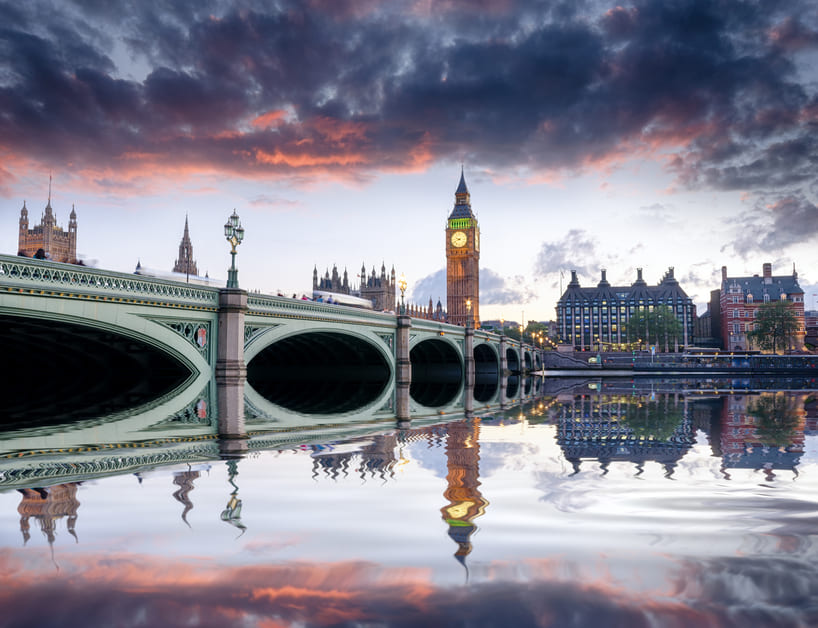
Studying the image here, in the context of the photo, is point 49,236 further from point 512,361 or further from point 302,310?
point 302,310

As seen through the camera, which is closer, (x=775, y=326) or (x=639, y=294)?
(x=775, y=326)

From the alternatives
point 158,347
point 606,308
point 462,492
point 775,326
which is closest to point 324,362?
point 158,347

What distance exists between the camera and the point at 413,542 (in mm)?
5188

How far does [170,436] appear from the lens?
39.6 feet

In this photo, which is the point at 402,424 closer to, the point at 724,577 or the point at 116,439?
the point at 116,439

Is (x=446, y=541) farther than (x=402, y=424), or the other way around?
(x=402, y=424)

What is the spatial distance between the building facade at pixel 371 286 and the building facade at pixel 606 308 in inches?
2348

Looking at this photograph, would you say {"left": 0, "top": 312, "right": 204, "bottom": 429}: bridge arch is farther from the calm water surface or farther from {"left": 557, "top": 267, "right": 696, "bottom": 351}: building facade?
{"left": 557, "top": 267, "right": 696, "bottom": 351}: building facade

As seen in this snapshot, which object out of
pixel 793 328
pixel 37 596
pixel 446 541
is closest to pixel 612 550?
pixel 446 541

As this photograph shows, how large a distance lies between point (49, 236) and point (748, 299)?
571 feet

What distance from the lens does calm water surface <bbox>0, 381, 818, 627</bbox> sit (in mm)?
3818

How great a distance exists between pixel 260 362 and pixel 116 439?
44.1 metres

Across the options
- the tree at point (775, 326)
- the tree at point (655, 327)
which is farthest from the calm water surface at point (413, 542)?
the tree at point (655, 327)

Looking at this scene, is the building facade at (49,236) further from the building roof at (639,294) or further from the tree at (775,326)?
the tree at (775,326)
